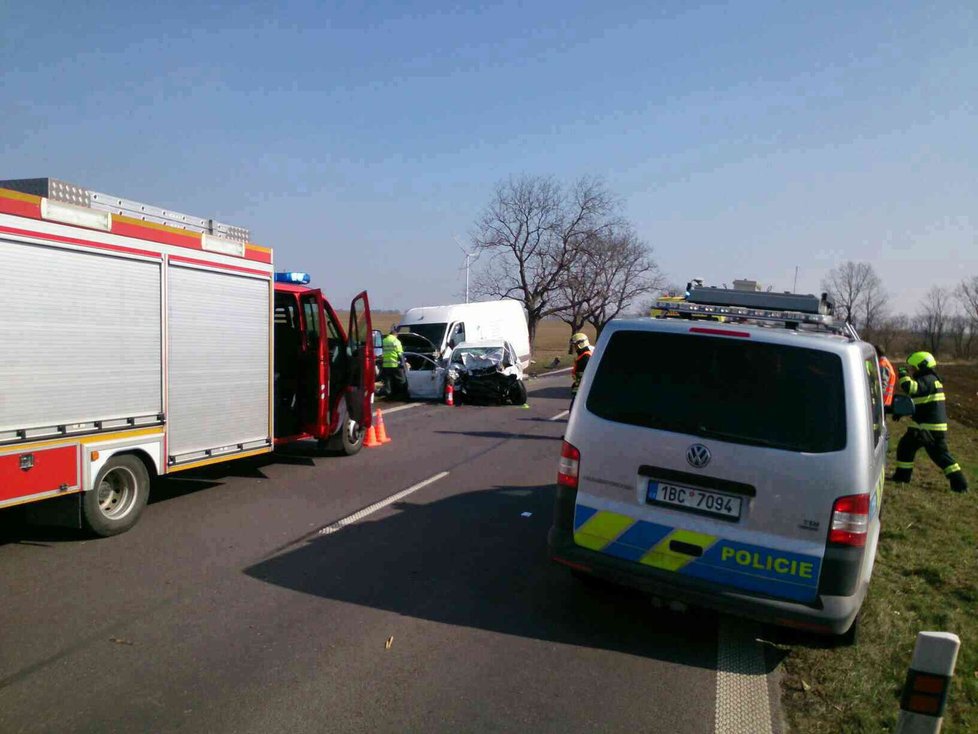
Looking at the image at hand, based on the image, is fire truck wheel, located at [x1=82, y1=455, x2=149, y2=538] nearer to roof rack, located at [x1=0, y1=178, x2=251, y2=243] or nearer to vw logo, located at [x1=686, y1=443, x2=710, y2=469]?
roof rack, located at [x1=0, y1=178, x2=251, y2=243]

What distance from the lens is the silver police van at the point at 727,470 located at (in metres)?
4.34

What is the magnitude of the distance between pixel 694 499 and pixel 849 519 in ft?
2.77

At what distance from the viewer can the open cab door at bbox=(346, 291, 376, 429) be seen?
10906 millimetres

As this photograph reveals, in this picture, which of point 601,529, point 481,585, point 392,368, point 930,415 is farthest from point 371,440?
point 601,529

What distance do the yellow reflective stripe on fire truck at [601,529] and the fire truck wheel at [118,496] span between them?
425cm

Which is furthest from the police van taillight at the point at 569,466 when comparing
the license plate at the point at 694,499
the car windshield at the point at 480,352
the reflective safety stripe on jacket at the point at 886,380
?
the car windshield at the point at 480,352

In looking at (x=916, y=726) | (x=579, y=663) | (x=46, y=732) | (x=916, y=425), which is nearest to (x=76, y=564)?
(x=46, y=732)

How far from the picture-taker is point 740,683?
4.48 m

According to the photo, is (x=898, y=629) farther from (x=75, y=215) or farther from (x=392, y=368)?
(x=392, y=368)

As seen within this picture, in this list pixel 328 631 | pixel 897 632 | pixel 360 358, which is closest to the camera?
pixel 328 631

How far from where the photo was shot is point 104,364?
265 inches

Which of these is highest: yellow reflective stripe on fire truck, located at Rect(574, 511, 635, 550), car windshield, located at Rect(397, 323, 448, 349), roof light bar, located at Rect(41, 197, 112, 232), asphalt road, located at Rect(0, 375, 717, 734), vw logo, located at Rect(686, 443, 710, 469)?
roof light bar, located at Rect(41, 197, 112, 232)

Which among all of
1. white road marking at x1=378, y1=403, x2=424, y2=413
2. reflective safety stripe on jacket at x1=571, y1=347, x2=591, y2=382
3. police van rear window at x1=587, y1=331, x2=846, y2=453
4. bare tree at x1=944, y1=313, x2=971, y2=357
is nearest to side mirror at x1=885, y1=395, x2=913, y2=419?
police van rear window at x1=587, y1=331, x2=846, y2=453

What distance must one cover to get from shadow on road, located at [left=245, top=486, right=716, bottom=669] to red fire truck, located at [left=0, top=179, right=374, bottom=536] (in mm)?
1792
